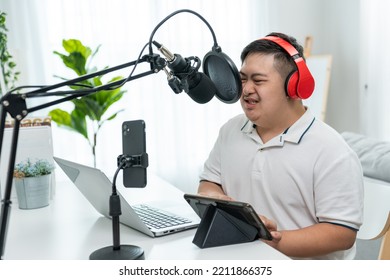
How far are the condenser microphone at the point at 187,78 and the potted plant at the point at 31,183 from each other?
0.83 m

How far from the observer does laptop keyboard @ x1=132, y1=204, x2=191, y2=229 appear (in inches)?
48.6

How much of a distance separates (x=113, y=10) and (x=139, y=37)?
0.86 feet

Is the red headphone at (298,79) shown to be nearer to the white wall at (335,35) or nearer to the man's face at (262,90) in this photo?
the man's face at (262,90)

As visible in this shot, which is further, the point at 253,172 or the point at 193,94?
the point at 253,172

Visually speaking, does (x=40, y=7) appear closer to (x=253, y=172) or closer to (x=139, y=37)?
(x=139, y=37)

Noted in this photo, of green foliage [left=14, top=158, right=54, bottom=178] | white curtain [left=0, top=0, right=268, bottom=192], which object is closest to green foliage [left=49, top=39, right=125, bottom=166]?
white curtain [left=0, top=0, right=268, bottom=192]

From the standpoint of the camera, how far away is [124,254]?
99cm

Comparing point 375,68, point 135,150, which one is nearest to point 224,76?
point 135,150

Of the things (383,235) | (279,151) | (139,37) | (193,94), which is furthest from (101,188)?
(139,37)

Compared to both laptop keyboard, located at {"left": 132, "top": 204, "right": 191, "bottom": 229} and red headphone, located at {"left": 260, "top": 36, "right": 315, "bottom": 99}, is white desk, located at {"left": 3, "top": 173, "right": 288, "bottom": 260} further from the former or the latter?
red headphone, located at {"left": 260, "top": 36, "right": 315, "bottom": 99}

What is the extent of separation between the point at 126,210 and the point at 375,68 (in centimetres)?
248

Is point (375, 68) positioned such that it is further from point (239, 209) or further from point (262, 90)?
point (239, 209)
